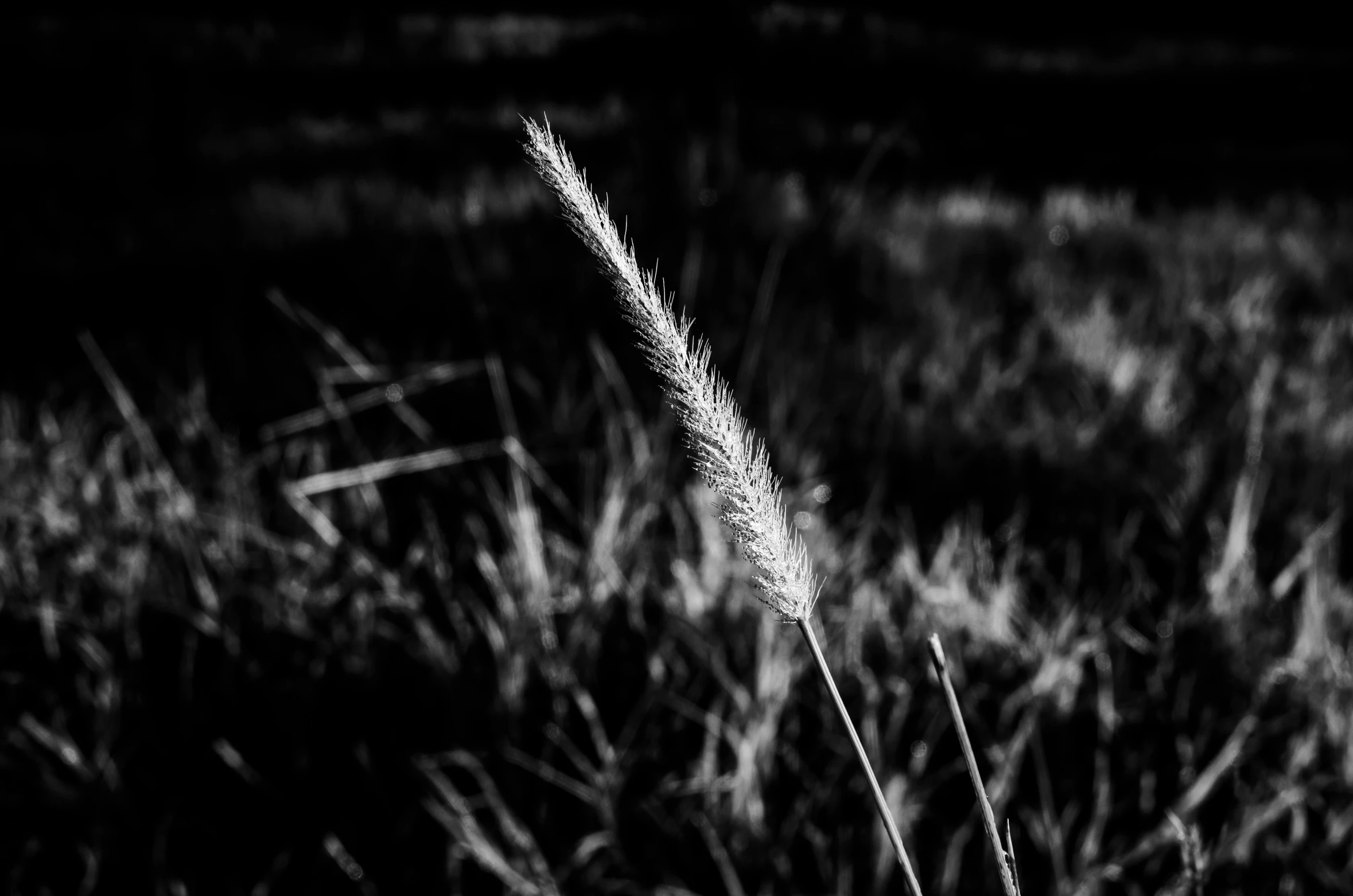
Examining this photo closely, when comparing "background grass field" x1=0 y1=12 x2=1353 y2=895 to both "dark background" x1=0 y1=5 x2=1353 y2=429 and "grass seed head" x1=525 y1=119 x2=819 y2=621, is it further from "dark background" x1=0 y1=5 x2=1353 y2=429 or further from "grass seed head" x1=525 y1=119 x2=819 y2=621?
"grass seed head" x1=525 y1=119 x2=819 y2=621

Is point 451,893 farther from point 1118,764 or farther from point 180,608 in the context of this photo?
point 1118,764

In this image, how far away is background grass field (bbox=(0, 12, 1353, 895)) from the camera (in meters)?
1.01

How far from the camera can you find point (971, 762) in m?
0.41

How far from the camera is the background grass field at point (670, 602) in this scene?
1007 millimetres

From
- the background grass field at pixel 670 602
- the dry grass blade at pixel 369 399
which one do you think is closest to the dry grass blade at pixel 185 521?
the background grass field at pixel 670 602

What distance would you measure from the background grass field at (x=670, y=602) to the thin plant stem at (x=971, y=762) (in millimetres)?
175

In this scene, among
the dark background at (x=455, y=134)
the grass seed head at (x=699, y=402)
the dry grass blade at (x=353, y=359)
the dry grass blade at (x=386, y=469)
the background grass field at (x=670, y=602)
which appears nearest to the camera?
the grass seed head at (x=699, y=402)

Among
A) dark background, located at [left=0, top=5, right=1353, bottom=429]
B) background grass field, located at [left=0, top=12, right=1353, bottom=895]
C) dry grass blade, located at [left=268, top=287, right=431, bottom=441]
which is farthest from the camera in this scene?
dark background, located at [left=0, top=5, right=1353, bottom=429]

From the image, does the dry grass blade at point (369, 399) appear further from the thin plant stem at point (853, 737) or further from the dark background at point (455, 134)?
the thin plant stem at point (853, 737)

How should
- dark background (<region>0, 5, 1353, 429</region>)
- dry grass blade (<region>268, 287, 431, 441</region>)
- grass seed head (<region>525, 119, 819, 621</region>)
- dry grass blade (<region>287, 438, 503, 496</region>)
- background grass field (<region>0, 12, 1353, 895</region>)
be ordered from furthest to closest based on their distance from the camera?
dark background (<region>0, 5, 1353, 429</region>)
dry grass blade (<region>287, 438, 503, 496</region>)
dry grass blade (<region>268, 287, 431, 441</region>)
background grass field (<region>0, 12, 1353, 895</region>)
grass seed head (<region>525, 119, 819, 621</region>)

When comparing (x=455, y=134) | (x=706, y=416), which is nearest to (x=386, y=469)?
(x=706, y=416)

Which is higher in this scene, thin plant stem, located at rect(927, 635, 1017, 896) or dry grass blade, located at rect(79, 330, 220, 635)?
thin plant stem, located at rect(927, 635, 1017, 896)

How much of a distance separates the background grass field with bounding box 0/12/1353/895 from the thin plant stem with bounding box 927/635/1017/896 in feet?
0.57

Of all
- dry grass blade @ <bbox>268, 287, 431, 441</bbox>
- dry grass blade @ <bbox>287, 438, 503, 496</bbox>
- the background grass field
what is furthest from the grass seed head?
dry grass blade @ <bbox>287, 438, 503, 496</bbox>
